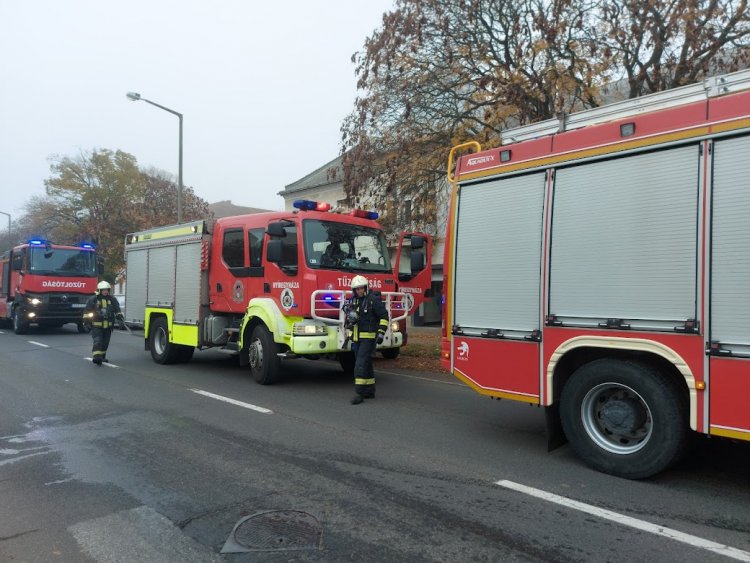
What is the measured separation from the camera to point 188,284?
10.6 metres

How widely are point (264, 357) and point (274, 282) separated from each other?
1.19 m

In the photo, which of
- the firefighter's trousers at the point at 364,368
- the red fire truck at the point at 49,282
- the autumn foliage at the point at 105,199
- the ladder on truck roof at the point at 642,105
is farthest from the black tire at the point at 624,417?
the autumn foliage at the point at 105,199

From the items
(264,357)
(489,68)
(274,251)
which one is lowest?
(264,357)

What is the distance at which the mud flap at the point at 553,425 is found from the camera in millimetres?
5039

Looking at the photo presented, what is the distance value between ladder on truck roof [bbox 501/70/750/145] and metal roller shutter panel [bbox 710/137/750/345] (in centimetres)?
67

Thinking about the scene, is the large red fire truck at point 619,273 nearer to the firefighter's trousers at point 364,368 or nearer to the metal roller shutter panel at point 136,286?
the firefighter's trousers at point 364,368

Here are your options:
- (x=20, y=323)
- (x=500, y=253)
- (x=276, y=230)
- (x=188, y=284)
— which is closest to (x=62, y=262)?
(x=20, y=323)

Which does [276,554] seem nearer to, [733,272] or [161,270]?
[733,272]

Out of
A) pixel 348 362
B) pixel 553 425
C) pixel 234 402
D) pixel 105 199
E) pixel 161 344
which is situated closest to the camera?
pixel 553 425

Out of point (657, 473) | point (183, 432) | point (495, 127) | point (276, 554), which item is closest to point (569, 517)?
point (657, 473)

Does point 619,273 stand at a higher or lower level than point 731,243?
lower

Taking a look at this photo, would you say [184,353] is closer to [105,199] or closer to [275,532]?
[275,532]

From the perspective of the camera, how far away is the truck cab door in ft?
28.7

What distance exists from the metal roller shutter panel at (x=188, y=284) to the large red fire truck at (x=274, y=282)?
19 mm
